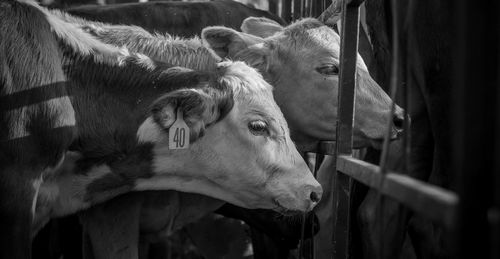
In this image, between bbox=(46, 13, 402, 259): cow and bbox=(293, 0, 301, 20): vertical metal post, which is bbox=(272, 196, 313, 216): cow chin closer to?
bbox=(46, 13, 402, 259): cow

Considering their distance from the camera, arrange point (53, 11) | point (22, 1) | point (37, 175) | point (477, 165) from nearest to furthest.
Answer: point (477, 165)
point (37, 175)
point (22, 1)
point (53, 11)

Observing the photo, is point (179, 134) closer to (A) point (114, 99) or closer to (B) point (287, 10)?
(A) point (114, 99)

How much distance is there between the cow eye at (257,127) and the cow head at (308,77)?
843 mm

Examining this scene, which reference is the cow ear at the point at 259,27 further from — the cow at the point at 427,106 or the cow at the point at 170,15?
the cow at the point at 427,106

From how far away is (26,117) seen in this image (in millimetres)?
2971

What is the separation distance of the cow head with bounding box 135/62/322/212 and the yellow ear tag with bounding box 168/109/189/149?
0.02 metres

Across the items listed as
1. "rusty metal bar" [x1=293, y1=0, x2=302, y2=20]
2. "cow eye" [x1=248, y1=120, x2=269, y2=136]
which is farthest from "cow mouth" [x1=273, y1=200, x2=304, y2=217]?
"rusty metal bar" [x1=293, y1=0, x2=302, y2=20]

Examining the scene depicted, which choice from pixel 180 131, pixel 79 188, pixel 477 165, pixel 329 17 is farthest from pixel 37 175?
pixel 477 165

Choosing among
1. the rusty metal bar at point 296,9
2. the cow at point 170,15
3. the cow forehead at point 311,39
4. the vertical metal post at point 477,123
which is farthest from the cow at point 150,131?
the vertical metal post at point 477,123

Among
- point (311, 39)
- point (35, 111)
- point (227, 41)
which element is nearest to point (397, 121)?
point (311, 39)

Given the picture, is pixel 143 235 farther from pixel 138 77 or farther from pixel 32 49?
pixel 32 49

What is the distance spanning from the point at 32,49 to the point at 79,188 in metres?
0.76

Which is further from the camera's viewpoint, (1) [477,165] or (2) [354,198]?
(2) [354,198]

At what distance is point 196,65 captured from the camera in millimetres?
4004
